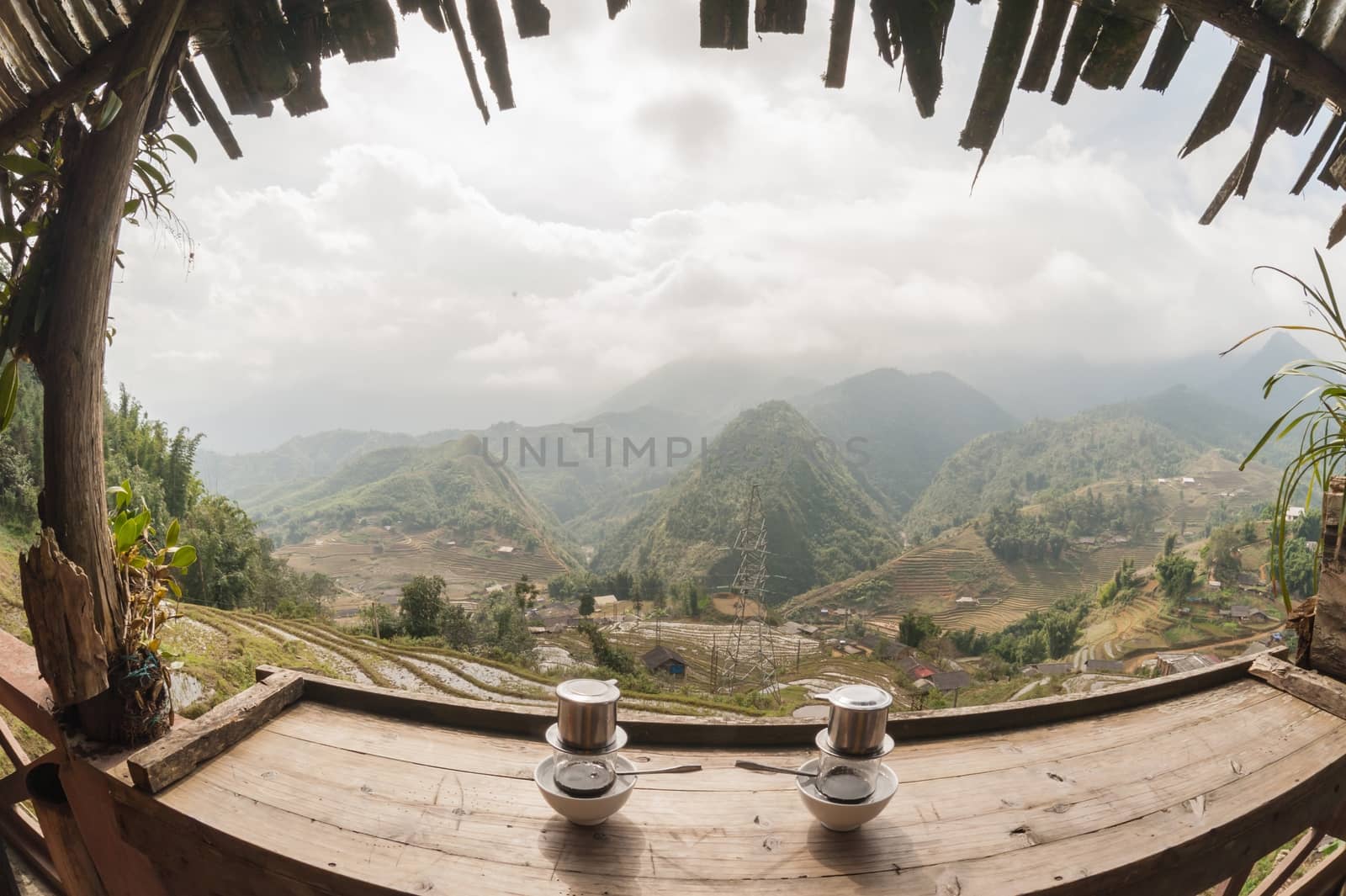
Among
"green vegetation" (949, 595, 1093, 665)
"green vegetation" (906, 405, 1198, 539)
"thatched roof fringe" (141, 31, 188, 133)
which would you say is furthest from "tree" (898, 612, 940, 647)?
"thatched roof fringe" (141, 31, 188, 133)

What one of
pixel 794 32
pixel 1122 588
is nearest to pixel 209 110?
pixel 794 32

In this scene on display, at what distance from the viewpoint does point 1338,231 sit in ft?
5.81

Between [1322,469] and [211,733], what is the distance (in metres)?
2.60

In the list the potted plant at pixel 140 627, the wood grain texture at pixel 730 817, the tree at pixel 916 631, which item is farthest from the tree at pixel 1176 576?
the potted plant at pixel 140 627

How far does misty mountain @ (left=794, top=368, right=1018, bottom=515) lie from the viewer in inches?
3570

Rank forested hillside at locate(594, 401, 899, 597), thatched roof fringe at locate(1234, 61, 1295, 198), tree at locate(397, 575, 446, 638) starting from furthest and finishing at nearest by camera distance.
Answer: forested hillside at locate(594, 401, 899, 597) < tree at locate(397, 575, 446, 638) < thatched roof fringe at locate(1234, 61, 1295, 198)

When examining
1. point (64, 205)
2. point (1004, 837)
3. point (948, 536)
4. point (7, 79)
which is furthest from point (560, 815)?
point (948, 536)

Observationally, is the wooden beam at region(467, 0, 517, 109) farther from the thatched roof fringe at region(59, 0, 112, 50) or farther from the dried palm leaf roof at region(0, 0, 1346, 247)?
the thatched roof fringe at region(59, 0, 112, 50)

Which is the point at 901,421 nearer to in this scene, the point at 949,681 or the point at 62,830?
the point at 949,681

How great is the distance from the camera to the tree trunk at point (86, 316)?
1.21m

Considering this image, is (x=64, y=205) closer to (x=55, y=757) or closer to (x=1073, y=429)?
(x=55, y=757)

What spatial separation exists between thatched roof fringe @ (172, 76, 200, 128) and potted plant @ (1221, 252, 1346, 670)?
2.72 m

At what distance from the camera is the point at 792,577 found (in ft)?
159

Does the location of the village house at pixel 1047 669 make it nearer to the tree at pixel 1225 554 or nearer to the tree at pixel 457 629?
the tree at pixel 1225 554
